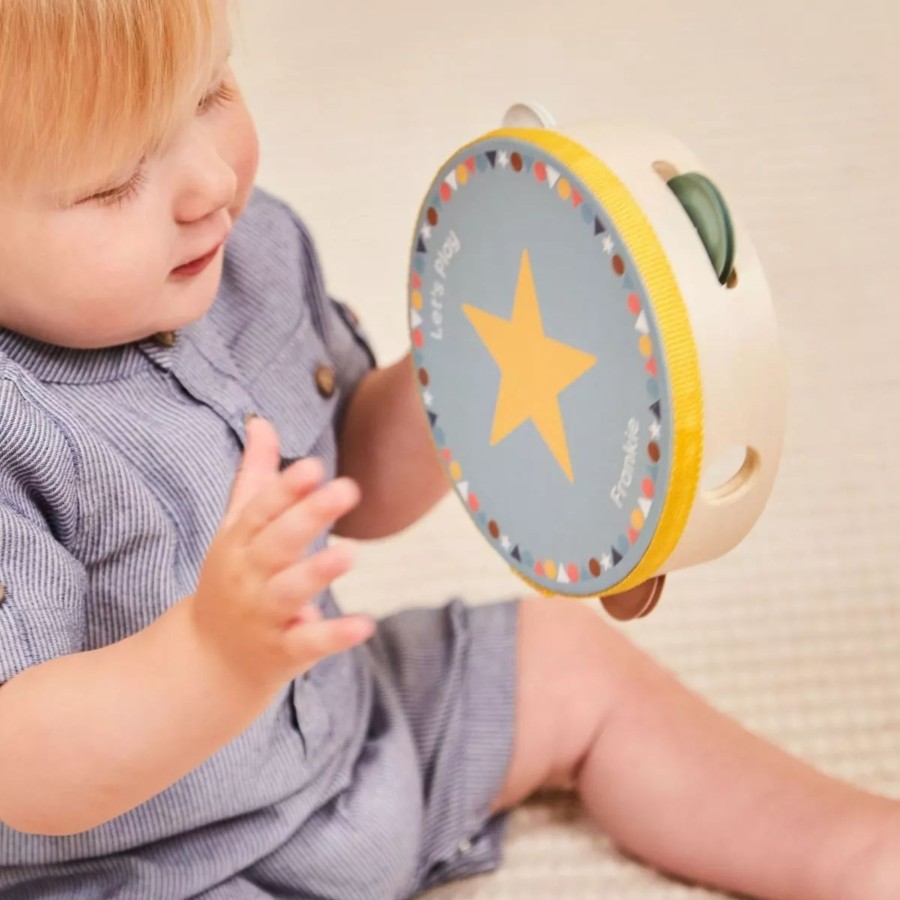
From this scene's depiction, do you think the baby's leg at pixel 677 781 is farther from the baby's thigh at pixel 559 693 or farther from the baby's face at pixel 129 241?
the baby's face at pixel 129 241

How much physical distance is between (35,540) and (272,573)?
0.13 m

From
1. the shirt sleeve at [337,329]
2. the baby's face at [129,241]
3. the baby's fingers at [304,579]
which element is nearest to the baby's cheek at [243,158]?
the baby's face at [129,241]

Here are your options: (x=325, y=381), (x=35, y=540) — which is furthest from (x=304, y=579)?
(x=325, y=381)

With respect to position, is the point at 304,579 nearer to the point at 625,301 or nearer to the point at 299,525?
the point at 299,525

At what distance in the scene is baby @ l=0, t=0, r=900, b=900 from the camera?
46 centimetres

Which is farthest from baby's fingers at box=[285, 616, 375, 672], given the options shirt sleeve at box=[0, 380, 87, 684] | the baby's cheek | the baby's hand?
the baby's cheek

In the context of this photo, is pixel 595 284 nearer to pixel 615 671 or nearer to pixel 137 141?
pixel 137 141

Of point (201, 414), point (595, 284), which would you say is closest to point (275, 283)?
point (201, 414)

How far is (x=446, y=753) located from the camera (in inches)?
27.3

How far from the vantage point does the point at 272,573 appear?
42cm

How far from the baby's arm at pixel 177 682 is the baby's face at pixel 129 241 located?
0.35 feet

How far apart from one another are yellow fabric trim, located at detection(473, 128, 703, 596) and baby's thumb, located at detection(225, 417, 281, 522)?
14 centimetres

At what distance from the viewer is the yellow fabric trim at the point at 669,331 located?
0.47 metres

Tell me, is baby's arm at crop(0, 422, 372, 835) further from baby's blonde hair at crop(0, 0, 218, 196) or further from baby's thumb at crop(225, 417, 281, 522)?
baby's blonde hair at crop(0, 0, 218, 196)
